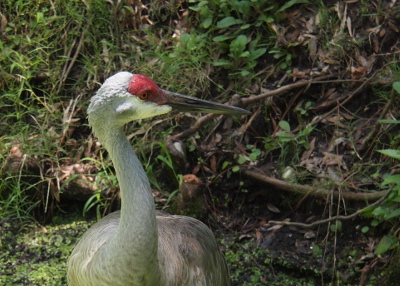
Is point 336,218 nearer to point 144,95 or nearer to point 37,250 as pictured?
point 144,95

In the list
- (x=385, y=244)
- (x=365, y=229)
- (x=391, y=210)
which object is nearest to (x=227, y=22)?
(x=365, y=229)

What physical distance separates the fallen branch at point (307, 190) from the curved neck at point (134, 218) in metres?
1.90

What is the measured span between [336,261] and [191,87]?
6.31ft

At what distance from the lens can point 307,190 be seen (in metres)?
4.93

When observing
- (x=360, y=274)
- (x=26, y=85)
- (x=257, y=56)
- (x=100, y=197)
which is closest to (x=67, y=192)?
(x=100, y=197)

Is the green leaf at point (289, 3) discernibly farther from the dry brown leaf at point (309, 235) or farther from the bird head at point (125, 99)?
the bird head at point (125, 99)

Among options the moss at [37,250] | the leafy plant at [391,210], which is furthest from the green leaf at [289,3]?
the moss at [37,250]

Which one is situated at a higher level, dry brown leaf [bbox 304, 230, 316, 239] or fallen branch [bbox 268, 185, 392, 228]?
fallen branch [bbox 268, 185, 392, 228]

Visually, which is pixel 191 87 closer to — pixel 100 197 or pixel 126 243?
pixel 100 197

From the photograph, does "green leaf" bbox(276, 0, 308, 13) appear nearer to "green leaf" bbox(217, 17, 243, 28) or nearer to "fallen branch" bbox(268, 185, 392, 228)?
"green leaf" bbox(217, 17, 243, 28)

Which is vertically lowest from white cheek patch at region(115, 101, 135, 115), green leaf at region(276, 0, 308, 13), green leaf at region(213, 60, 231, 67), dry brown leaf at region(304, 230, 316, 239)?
dry brown leaf at region(304, 230, 316, 239)

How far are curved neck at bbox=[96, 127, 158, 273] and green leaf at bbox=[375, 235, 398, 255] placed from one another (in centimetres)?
170

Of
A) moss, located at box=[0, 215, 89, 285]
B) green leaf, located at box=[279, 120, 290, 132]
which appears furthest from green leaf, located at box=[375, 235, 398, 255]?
moss, located at box=[0, 215, 89, 285]

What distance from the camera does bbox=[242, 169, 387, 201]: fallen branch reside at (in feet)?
15.5
